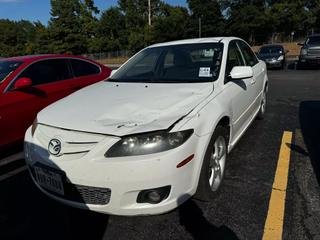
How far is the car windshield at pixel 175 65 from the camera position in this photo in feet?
11.7

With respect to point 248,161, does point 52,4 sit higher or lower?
higher

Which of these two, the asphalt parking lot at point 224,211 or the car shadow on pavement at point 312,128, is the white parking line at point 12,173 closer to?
the asphalt parking lot at point 224,211

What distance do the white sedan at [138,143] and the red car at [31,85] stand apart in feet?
4.85

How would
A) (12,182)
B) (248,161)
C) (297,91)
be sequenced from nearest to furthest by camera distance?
(12,182), (248,161), (297,91)

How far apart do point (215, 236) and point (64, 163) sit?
53.7 inches

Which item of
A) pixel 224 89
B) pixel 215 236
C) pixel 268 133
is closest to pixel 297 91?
pixel 268 133

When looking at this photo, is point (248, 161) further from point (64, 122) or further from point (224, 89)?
point (64, 122)

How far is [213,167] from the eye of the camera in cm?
307

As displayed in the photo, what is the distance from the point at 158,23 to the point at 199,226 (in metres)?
51.5

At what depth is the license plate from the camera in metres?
2.53

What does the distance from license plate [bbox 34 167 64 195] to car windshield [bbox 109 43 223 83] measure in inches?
64.5

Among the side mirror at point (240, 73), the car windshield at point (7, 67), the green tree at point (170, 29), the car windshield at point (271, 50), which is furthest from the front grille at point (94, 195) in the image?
the green tree at point (170, 29)

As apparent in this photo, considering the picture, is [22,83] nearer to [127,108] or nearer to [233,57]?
[127,108]

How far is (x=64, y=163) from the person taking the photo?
2441 millimetres
